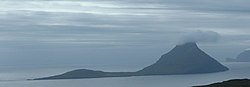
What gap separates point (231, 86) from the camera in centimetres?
12250

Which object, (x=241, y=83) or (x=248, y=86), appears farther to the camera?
(x=241, y=83)

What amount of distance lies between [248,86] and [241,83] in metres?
8.57

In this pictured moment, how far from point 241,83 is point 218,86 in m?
5.70

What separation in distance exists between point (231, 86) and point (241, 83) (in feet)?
15.3

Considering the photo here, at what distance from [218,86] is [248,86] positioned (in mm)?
10818

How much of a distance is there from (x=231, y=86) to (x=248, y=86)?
19.5 ft

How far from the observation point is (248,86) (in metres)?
117

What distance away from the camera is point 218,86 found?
126750 millimetres

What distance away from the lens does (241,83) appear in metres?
126

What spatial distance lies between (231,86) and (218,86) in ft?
16.0

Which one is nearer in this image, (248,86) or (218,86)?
(248,86)
